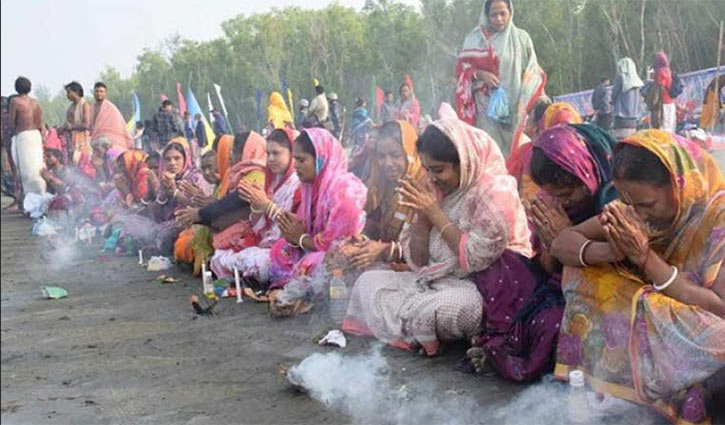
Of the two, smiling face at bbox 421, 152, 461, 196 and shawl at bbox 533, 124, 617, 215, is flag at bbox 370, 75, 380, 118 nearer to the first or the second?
smiling face at bbox 421, 152, 461, 196

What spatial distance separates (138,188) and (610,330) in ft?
23.4

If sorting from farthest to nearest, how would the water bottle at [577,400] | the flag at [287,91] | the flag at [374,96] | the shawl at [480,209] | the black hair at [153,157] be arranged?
the flag at [374,96], the flag at [287,91], the black hair at [153,157], the shawl at [480,209], the water bottle at [577,400]

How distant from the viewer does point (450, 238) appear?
12.3 ft

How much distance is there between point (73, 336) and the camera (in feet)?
17.0

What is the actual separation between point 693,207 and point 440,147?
1364mm

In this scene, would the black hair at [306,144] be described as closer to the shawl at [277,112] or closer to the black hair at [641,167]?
the black hair at [641,167]

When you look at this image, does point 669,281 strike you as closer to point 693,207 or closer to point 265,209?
point 693,207

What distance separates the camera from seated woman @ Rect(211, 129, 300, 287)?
5660mm

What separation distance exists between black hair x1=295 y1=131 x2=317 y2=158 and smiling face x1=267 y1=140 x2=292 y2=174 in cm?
63

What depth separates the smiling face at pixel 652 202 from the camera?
2.71 m

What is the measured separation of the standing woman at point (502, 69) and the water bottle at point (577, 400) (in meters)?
3.14

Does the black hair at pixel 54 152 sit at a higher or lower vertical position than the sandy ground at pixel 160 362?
higher

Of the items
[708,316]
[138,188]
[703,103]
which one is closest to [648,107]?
[703,103]

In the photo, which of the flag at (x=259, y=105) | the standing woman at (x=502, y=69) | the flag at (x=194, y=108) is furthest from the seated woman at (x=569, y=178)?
the flag at (x=194, y=108)
